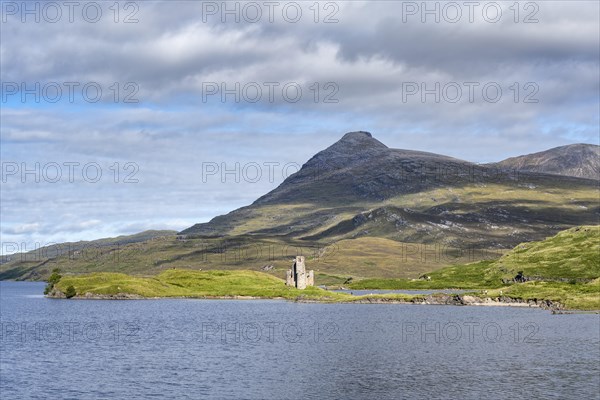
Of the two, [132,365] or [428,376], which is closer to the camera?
[428,376]

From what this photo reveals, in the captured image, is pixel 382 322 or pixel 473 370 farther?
pixel 382 322

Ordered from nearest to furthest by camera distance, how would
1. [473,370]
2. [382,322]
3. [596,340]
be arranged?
[473,370] < [596,340] < [382,322]

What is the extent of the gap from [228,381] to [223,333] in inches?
2114

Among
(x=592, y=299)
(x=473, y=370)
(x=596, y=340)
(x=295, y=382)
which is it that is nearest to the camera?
(x=295, y=382)

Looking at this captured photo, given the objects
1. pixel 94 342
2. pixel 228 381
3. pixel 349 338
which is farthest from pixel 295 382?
pixel 94 342

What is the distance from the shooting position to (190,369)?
9919cm

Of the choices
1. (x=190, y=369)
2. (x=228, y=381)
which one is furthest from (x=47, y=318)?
(x=228, y=381)

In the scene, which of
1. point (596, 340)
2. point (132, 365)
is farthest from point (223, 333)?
point (596, 340)

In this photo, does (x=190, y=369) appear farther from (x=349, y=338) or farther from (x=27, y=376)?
(x=349, y=338)

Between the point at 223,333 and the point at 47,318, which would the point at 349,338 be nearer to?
the point at 223,333

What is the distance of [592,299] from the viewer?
648 ft

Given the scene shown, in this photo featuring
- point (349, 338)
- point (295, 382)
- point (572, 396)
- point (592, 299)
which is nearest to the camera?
point (572, 396)

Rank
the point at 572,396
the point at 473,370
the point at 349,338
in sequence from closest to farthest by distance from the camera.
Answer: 1. the point at 572,396
2. the point at 473,370
3. the point at 349,338

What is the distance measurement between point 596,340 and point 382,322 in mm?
51597
